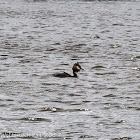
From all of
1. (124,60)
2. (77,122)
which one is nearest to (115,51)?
(124,60)

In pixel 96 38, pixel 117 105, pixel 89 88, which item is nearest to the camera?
pixel 117 105

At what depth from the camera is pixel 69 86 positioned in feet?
88.9

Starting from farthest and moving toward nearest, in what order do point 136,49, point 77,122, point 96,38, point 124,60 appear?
point 96,38
point 136,49
point 124,60
point 77,122

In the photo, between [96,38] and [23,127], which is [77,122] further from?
[96,38]

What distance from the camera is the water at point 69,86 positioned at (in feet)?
64.0

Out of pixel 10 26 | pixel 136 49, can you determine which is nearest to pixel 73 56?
pixel 136 49

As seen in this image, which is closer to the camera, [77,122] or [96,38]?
[77,122]

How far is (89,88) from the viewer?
87.0ft

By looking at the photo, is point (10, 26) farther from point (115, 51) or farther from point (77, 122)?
point (77, 122)

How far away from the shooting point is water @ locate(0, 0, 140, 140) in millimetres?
19516

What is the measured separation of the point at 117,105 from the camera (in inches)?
899

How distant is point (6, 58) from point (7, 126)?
15.9 meters

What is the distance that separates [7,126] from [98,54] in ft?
60.9

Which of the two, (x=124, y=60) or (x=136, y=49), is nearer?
(x=124, y=60)
